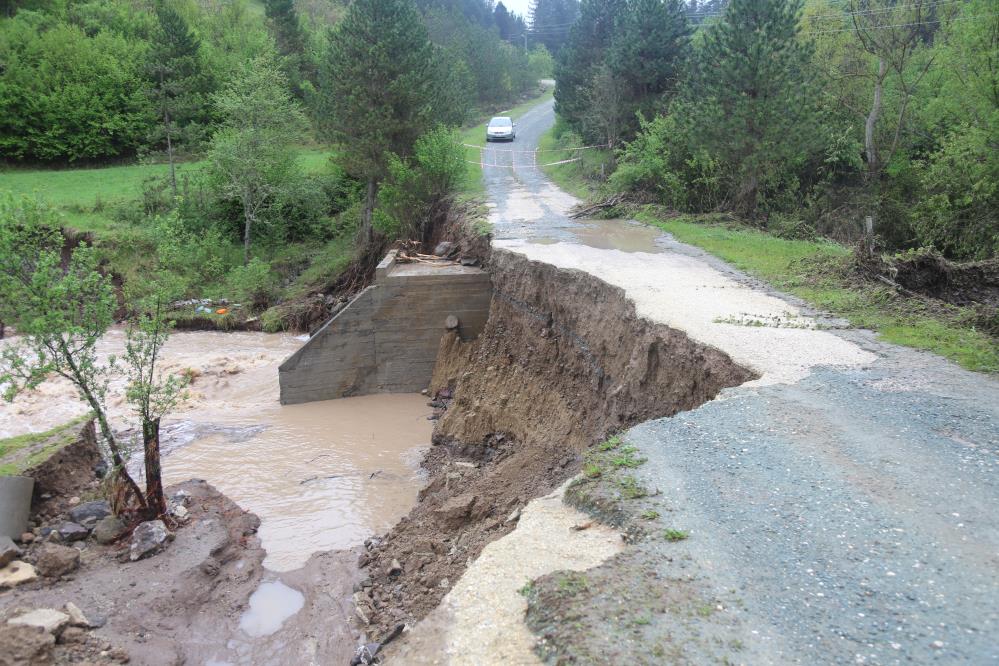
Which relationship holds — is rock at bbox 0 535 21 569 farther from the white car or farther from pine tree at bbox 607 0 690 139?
the white car

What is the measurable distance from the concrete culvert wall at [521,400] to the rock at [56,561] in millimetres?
4585

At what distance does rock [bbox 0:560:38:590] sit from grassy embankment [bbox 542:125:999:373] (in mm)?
14319

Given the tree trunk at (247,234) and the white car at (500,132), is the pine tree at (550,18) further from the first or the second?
the tree trunk at (247,234)

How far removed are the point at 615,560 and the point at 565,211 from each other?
21315 millimetres

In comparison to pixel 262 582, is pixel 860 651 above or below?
above

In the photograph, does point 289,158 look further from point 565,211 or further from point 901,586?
point 901,586

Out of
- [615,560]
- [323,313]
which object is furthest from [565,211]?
[615,560]

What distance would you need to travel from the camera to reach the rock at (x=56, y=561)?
1071 cm

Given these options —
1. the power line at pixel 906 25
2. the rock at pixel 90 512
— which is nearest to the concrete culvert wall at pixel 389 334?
the rock at pixel 90 512

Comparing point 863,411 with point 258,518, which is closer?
point 863,411

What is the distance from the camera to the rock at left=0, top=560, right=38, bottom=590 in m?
10.4

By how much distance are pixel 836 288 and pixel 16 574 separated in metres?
16.1

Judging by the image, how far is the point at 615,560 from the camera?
6656 mm

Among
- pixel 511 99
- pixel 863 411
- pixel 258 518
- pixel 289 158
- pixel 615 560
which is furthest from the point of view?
pixel 511 99
